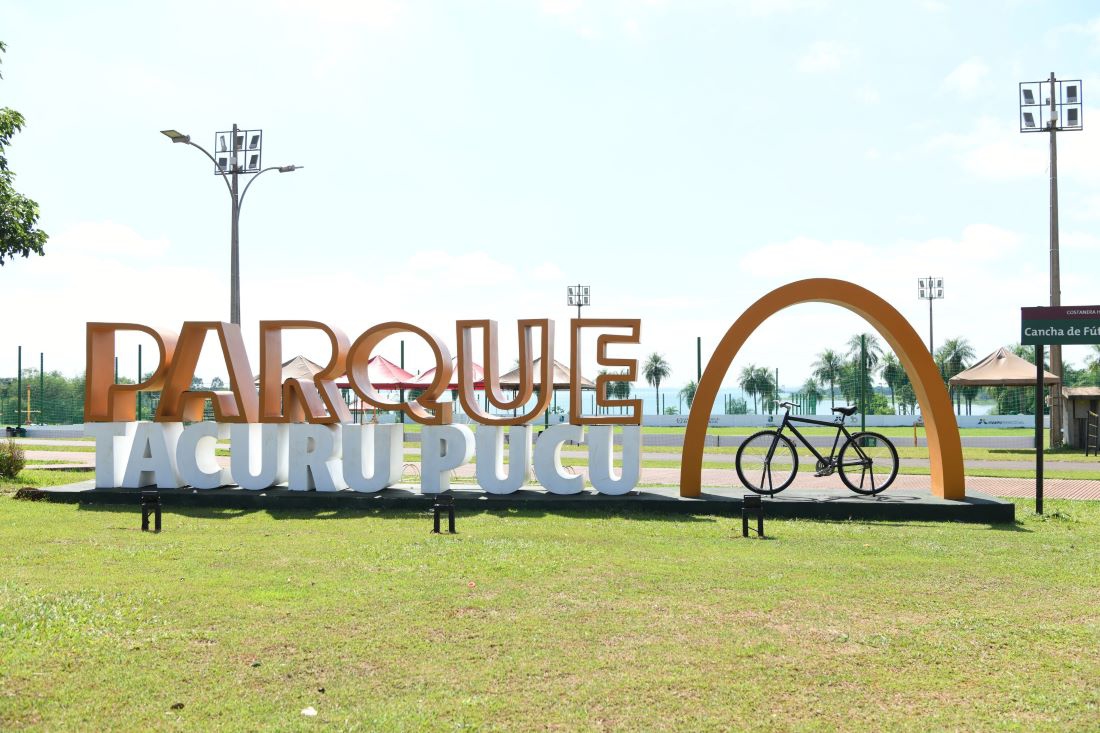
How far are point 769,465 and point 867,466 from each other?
158cm

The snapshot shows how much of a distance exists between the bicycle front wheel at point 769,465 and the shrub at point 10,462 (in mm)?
15176

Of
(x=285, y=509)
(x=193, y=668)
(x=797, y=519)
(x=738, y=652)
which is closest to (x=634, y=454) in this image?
(x=797, y=519)

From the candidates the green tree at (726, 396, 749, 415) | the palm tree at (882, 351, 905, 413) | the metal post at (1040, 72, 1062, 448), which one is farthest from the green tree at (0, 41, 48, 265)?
the palm tree at (882, 351, 905, 413)

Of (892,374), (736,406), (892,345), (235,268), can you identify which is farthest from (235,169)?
(892,374)

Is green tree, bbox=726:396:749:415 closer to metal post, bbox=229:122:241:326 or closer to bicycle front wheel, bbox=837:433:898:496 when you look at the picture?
bicycle front wheel, bbox=837:433:898:496

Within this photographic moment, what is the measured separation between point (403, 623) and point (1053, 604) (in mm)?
5668

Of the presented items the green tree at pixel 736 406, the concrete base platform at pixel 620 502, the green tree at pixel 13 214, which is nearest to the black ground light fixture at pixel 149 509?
the concrete base platform at pixel 620 502

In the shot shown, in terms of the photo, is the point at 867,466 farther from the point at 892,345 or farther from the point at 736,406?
the point at 736,406

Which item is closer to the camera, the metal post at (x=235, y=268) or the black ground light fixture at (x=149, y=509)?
the black ground light fixture at (x=149, y=509)

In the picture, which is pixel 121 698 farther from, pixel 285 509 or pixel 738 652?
pixel 285 509

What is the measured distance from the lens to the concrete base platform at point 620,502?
558 inches

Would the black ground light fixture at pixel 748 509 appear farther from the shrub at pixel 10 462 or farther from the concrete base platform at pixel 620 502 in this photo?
the shrub at pixel 10 462

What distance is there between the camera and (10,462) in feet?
65.4

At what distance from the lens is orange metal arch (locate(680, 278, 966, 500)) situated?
1502 cm
